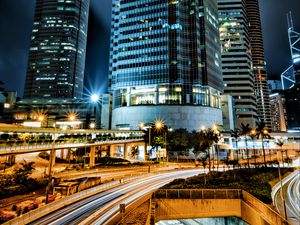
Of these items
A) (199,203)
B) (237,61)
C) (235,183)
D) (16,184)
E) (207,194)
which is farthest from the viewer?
(237,61)

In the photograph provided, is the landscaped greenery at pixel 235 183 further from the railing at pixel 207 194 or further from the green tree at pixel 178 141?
the green tree at pixel 178 141

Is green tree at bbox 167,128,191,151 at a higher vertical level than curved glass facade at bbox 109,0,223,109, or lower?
lower

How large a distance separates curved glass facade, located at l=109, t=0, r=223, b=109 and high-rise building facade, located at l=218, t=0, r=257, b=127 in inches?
1427

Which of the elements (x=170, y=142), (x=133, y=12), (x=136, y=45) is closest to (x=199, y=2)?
(x=133, y=12)

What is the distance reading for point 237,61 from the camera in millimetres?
158125

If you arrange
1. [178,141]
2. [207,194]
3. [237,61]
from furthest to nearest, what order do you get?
[237,61] → [178,141] → [207,194]

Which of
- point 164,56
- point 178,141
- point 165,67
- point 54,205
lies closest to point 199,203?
point 54,205

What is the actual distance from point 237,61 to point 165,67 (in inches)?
3010

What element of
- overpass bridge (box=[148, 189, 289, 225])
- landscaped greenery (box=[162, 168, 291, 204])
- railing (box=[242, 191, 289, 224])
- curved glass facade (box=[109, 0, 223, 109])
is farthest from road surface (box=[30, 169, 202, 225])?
curved glass facade (box=[109, 0, 223, 109])

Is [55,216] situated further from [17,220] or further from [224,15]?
[224,15]

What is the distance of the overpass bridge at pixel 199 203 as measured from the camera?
27.5 meters

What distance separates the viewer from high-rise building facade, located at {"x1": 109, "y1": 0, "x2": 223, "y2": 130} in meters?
111

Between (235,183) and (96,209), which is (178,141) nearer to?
(235,183)

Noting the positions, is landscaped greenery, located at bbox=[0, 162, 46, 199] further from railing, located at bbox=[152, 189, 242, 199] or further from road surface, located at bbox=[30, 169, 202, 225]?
railing, located at bbox=[152, 189, 242, 199]
